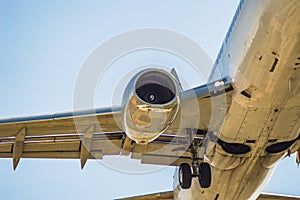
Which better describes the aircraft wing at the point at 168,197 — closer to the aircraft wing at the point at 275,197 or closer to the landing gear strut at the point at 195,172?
the aircraft wing at the point at 275,197

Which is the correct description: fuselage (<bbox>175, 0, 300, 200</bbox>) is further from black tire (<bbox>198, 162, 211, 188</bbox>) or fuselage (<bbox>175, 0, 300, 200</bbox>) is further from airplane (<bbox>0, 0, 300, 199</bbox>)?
black tire (<bbox>198, 162, 211, 188</bbox>)

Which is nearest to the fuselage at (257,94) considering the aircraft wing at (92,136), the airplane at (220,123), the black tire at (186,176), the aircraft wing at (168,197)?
the airplane at (220,123)

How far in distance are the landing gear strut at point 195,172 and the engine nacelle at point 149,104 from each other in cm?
331

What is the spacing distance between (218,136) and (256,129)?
4.67 ft

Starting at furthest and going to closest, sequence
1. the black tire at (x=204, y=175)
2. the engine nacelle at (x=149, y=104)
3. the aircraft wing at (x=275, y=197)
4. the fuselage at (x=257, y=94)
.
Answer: the aircraft wing at (x=275, y=197) < the black tire at (x=204, y=175) < the engine nacelle at (x=149, y=104) < the fuselage at (x=257, y=94)

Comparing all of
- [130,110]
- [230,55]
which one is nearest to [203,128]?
[230,55]

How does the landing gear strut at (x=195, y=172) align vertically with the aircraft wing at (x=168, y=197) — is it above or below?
above

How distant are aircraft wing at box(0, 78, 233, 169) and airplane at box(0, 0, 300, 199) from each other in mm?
30

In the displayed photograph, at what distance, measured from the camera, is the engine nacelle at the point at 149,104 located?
11523 millimetres

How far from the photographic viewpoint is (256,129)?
12.8 metres

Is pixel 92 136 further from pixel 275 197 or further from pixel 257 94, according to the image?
pixel 275 197

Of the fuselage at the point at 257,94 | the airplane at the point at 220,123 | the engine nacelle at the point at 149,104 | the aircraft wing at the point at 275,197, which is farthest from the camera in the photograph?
the aircraft wing at the point at 275,197

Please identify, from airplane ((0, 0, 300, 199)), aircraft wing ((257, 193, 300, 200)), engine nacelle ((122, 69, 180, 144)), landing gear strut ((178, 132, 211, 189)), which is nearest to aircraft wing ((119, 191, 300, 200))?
aircraft wing ((257, 193, 300, 200))

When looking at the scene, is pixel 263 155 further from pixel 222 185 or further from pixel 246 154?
pixel 222 185
